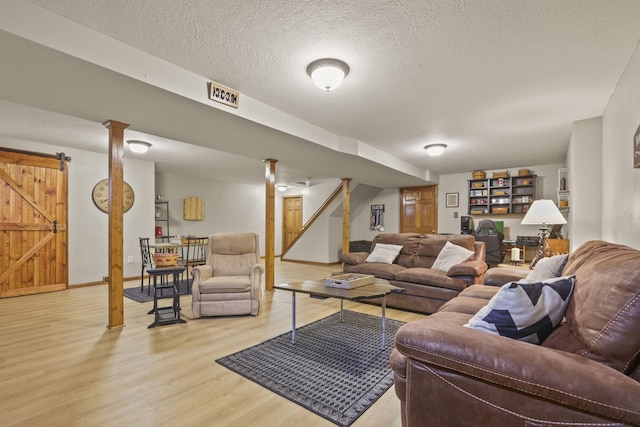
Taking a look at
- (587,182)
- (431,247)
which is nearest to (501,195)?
(587,182)

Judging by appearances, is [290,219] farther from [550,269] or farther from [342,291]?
[550,269]

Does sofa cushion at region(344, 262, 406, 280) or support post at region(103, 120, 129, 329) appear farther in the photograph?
sofa cushion at region(344, 262, 406, 280)

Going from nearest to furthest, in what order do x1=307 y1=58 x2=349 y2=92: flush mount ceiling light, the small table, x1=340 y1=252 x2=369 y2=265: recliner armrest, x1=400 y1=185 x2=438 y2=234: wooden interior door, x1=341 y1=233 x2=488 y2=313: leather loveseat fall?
x1=307 y1=58 x2=349 y2=92: flush mount ceiling light → the small table → x1=341 y1=233 x2=488 y2=313: leather loveseat → x1=340 y1=252 x2=369 y2=265: recliner armrest → x1=400 y1=185 x2=438 y2=234: wooden interior door

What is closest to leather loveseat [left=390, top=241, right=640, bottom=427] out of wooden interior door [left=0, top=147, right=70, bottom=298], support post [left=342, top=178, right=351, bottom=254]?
support post [left=342, top=178, right=351, bottom=254]

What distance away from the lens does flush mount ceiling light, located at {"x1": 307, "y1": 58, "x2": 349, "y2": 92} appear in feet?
8.19

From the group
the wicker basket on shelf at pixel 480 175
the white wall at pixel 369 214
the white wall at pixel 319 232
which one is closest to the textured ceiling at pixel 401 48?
the wicker basket on shelf at pixel 480 175

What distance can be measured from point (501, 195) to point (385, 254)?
408 centimetres

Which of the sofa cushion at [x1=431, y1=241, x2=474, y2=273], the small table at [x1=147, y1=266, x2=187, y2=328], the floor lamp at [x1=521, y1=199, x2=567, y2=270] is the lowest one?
the small table at [x1=147, y1=266, x2=187, y2=328]

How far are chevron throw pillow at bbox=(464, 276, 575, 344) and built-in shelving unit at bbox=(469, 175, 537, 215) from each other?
6342mm

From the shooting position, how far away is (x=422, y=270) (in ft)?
13.3

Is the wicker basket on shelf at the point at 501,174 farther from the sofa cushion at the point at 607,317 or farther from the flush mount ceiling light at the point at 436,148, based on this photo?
the sofa cushion at the point at 607,317

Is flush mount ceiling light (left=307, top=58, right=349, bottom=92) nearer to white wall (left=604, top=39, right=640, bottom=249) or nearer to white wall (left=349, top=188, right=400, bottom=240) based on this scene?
white wall (left=604, top=39, right=640, bottom=249)

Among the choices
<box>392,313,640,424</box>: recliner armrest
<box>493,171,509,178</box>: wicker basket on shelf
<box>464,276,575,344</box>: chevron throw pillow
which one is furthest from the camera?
<box>493,171,509,178</box>: wicker basket on shelf

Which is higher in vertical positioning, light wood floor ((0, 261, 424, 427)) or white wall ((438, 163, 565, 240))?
white wall ((438, 163, 565, 240))
